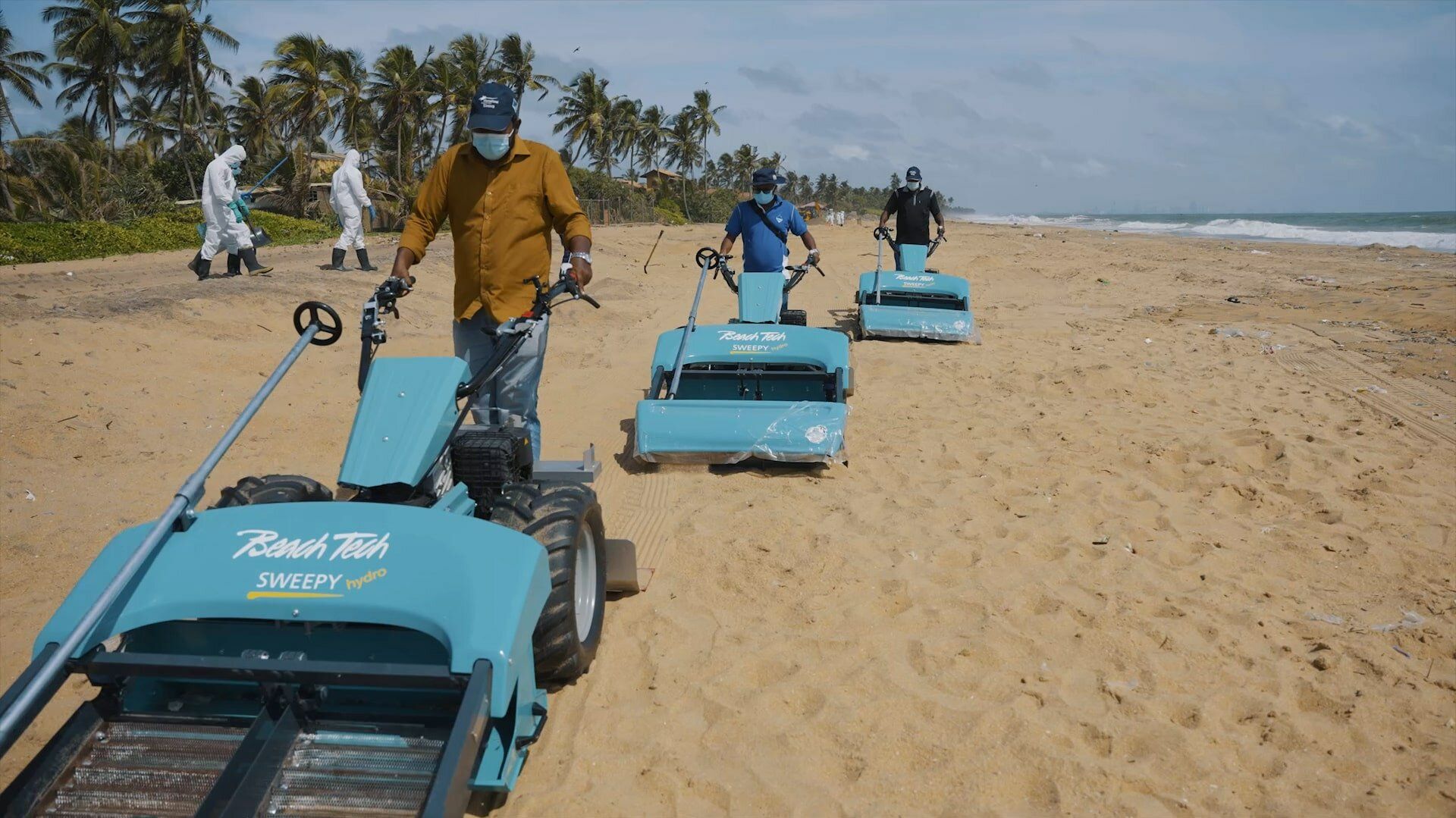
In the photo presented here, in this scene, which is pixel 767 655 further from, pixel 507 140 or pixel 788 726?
pixel 507 140

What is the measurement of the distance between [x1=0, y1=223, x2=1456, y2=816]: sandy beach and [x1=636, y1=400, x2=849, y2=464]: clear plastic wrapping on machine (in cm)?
16

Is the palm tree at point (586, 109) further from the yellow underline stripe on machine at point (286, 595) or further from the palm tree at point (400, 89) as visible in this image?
the yellow underline stripe on machine at point (286, 595)

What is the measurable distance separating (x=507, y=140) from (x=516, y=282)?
0.64m

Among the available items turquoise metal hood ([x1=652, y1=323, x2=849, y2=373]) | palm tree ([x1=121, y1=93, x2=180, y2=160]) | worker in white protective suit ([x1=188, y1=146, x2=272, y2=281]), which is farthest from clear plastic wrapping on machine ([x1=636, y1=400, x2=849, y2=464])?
palm tree ([x1=121, y1=93, x2=180, y2=160])

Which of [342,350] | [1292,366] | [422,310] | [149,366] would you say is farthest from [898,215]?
[149,366]

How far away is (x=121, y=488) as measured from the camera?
5.54 metres

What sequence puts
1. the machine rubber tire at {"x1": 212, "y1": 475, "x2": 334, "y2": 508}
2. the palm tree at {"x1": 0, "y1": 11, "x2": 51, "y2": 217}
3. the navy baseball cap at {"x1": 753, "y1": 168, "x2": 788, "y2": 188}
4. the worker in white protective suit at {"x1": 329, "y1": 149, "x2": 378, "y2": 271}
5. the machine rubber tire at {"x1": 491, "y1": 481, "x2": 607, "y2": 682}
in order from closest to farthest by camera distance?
1. the machine rubber tire at {"x1": 491, "y1": 481, "x2": 607, "y2": 682}
2. the machine rubber tire at {"x1": 212, "y1": 475, "x2": 334, "y2": 508}
3. the navy baseball cap at {"x1": 753, "y1": 168, "x2": 788, "y2": 188}
4. the worker in white protective suit at {"x1": 329, "y1": 149, "x2": 378, "y2": 271}
5. the palm tree at {"x1": 0, "y1": 11, "x2": 51, "y2": 217}

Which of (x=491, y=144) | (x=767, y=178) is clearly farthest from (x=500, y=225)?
(x=767, y=178)

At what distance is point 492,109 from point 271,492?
6.43ft

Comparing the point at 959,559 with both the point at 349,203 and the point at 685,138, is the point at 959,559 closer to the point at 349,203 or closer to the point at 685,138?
the point at 349,203

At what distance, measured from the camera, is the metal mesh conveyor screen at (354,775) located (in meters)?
2.38

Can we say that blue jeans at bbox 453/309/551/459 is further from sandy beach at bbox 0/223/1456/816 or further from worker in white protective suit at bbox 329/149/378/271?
worker in white protective suit at bbox 329/149/378/271

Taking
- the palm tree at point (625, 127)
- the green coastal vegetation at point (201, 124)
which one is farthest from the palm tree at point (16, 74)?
the palm tree at point (625, 127)

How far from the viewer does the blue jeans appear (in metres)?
4.20
